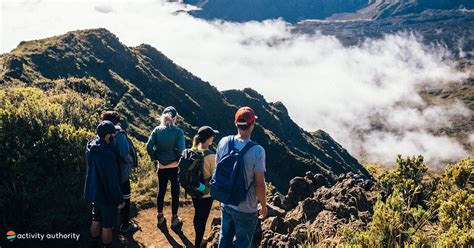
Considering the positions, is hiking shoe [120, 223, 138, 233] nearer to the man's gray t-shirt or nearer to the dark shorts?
the dark shorts

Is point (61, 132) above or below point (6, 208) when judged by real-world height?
above

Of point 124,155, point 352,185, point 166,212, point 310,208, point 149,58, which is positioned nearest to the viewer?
point 124,155

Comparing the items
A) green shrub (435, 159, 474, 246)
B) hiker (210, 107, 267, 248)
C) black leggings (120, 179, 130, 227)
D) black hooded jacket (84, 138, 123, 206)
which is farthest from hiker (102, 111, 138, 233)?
green shrub (435, 159, 474, 246)

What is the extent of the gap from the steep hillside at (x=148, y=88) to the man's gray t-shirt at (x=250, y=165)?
154 ft

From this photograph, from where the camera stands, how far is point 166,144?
8.69 metres

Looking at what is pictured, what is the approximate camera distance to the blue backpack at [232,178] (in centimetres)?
591

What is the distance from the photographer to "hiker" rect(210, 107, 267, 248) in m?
5.90

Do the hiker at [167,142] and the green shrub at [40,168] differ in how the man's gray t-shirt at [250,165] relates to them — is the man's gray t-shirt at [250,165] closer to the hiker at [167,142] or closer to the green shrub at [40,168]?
the hiker at [167,142]

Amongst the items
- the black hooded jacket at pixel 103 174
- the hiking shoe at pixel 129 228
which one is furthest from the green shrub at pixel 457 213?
the hiking shoe at pixel 129 228

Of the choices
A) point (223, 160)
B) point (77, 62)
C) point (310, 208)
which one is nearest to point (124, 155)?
point (223, 160)

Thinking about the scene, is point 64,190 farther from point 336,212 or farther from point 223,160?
point 336,212

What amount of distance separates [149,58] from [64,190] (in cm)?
11021

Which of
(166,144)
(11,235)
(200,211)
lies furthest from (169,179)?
(11,235)

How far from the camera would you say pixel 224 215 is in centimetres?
641
